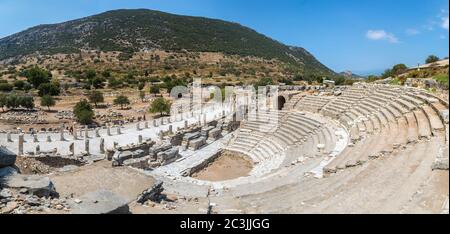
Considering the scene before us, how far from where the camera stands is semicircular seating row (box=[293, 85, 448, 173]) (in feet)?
50.9

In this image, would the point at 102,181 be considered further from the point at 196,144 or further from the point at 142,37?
the point at 142,37

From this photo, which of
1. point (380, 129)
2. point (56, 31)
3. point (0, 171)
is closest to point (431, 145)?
point (380, 129)

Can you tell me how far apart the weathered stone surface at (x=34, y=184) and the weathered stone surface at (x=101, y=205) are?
5.83 feet

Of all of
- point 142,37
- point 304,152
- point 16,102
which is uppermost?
point 142,37

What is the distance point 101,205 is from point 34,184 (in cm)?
329

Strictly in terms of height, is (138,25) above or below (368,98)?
above

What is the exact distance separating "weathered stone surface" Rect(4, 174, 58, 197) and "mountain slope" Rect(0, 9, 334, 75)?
90.7 m

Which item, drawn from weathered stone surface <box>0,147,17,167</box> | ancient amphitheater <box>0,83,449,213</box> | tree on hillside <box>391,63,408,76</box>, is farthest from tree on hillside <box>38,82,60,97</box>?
tree on hillside <box>391,63,408,76</box>

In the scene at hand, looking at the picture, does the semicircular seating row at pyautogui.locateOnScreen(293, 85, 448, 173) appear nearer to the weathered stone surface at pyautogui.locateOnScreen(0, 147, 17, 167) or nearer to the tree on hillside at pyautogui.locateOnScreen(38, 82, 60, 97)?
the weathered stone surface at pyautogui.locateOnScreen(0, 147, 17, 167)

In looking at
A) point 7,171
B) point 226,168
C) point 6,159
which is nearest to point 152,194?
point 7,171

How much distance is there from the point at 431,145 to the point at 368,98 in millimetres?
13658

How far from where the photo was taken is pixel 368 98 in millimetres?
27141

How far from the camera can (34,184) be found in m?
11.2

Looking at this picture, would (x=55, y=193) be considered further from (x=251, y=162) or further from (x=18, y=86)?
(x=18, y=86)
